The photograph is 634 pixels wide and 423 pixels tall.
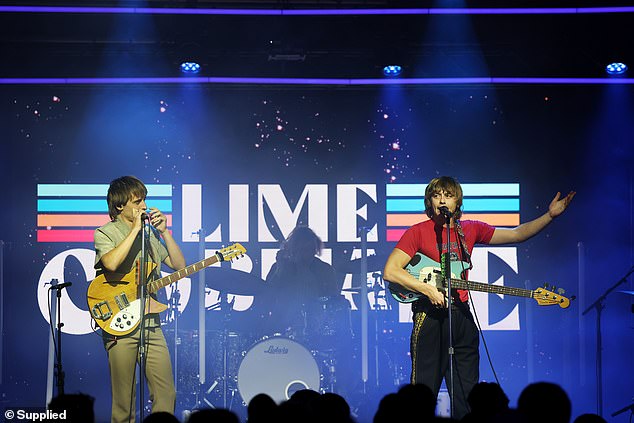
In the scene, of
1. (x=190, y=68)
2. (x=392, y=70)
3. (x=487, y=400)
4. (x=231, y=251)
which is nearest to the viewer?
(x=487, y=400)

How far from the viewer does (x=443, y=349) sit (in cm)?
621

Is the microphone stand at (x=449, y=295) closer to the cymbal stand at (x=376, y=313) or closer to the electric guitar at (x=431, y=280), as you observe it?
the electric guitar at (x=431, y=280)

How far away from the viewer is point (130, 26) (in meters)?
9.12

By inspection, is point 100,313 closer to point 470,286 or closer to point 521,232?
point 470,286

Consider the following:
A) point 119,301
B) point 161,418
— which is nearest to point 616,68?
point 119,301

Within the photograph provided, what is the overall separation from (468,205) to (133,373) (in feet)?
17.5

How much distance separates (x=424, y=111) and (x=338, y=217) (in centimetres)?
168

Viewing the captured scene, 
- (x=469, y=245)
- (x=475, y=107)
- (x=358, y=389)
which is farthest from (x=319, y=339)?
(x=475, y=107)

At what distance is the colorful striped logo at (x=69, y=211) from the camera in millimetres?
9992

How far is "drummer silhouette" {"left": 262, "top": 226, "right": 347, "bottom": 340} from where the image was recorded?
9.58m

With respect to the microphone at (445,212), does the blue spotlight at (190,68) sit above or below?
above

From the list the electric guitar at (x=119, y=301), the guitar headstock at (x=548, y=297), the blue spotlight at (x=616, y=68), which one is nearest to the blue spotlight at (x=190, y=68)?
the electric guitar at (x=119, y=301)

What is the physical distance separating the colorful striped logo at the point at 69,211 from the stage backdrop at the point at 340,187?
0.06ft

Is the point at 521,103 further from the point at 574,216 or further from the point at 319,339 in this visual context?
the point at 319,339
